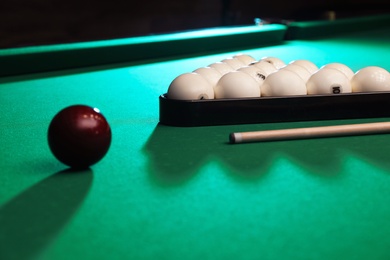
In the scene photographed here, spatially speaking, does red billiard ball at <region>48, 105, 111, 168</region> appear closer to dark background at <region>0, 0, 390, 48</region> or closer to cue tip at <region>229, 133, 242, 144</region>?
cue tip at <region>229, 133, 242, 144</region>

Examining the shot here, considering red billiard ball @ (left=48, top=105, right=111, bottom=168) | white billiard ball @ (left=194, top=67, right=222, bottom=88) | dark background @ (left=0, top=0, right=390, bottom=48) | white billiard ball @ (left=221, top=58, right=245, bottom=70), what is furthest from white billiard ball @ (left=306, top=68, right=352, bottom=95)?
dark background @ (left=0, top=0, right=390, bottom=48)

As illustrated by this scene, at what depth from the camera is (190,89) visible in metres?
1.86

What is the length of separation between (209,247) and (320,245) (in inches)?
7.6

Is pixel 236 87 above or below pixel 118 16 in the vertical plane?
above

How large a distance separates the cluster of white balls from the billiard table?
90mm

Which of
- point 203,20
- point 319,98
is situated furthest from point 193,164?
point 203,20

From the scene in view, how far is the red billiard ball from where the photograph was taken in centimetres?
137

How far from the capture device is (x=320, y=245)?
1.02 metres

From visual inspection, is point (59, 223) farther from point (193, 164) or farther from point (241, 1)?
point (241, 1)

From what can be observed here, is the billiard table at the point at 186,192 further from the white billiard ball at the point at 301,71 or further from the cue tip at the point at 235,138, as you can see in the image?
the white billiard ball at the point at 301,71

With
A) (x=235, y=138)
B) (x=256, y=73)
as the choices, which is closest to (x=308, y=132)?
(x=235, y=138)

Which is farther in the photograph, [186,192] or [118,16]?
[118,16]

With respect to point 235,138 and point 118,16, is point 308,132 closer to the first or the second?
point 235,138

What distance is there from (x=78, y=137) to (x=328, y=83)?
94 cm
